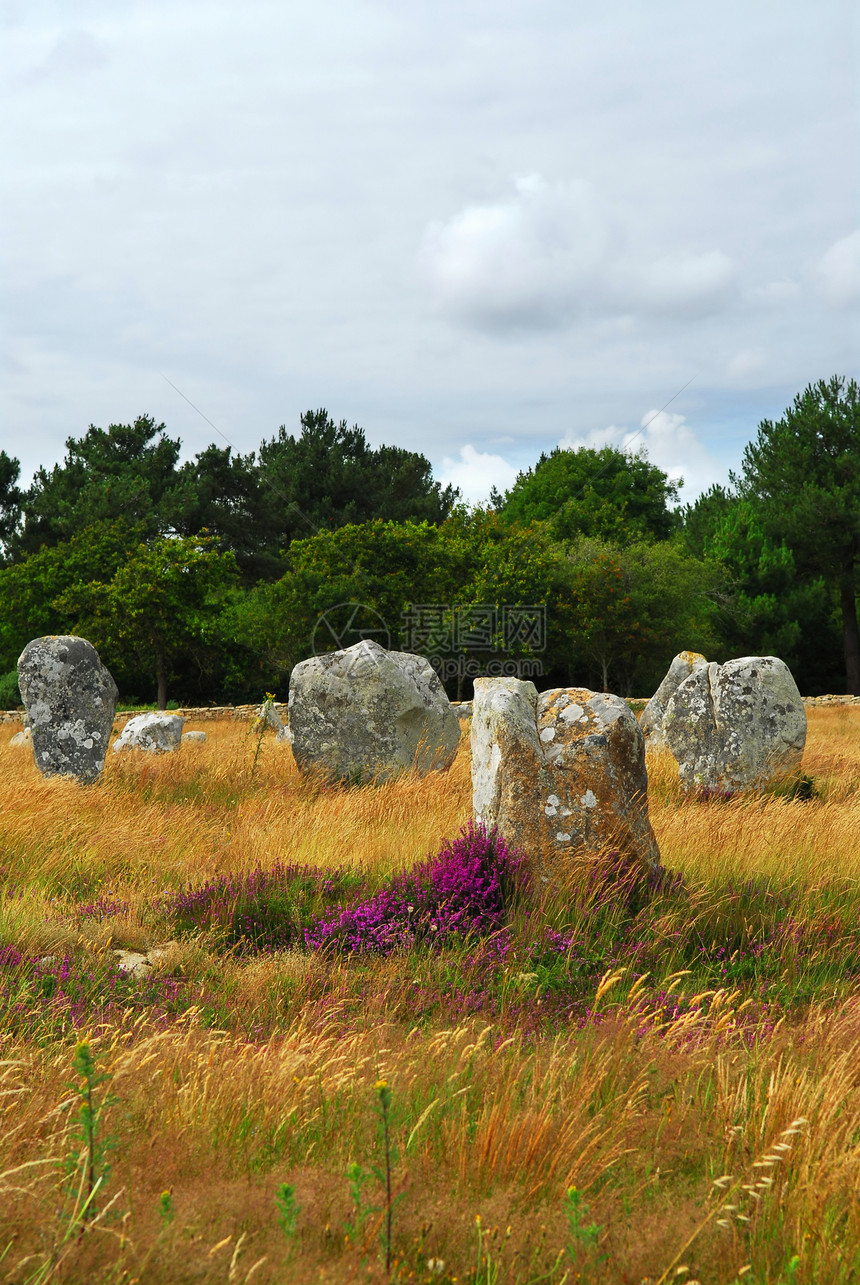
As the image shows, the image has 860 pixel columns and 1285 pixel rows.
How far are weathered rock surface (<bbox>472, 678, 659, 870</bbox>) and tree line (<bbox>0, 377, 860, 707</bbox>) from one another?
2321 cm

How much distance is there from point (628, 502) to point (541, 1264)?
48.5m

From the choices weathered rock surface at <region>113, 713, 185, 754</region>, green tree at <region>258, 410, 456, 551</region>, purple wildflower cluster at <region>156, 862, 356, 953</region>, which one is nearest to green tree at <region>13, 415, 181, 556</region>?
green tree at <region>258, 410, 456, 551</region>

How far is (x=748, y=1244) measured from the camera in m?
2.56

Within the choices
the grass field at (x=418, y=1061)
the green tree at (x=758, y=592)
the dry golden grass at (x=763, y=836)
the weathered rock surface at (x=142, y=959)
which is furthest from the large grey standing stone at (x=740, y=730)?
the green tree at (x=758, y=592)

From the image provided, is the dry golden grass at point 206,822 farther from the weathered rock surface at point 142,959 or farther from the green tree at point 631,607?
the green tree at point 631,607

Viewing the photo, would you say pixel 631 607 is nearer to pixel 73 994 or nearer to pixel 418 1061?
pixel 73 994

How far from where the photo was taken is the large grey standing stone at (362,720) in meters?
11.3

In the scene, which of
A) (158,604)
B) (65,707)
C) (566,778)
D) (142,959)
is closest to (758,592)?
(158,604)

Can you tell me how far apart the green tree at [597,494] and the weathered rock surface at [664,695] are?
31.2m

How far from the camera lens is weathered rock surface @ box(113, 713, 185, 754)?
15.1 meters

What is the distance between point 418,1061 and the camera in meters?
3.49

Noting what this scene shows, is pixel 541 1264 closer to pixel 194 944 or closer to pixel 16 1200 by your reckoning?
pixel 16 1200

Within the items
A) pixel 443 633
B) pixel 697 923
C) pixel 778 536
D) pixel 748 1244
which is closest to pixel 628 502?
pixel 778 536

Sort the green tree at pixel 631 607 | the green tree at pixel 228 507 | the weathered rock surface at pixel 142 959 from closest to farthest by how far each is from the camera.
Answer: the weathered rock surface at pixel 142 959
the green tree at pixel 631 607
the green tree at pixel 228 507
